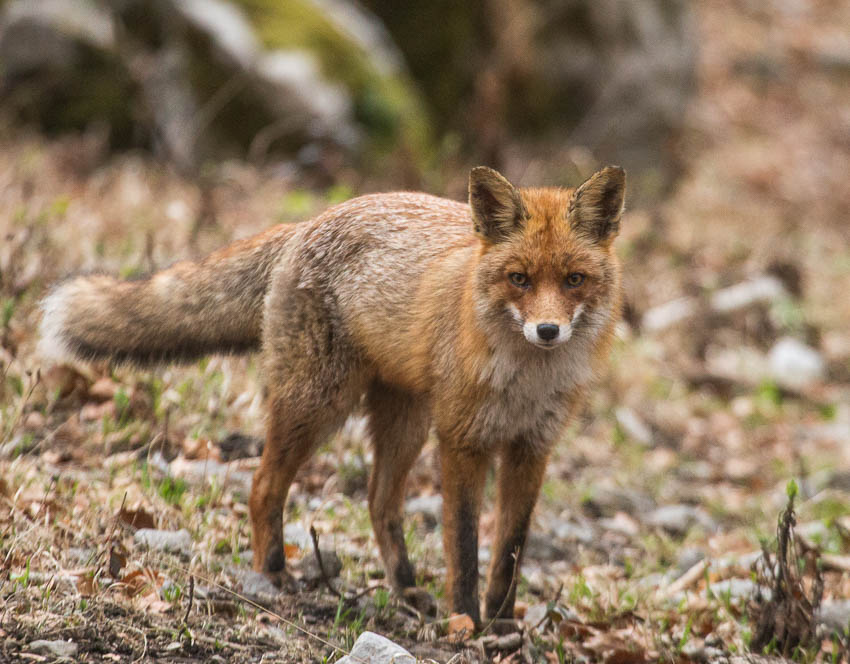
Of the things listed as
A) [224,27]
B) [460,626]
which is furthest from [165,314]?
[224,27]

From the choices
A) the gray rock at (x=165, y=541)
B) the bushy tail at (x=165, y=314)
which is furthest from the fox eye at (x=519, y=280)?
the gray rock at (x=165, y=541)

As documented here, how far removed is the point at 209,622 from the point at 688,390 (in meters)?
5.87

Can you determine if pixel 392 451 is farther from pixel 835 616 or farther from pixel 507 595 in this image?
pixel 835 616

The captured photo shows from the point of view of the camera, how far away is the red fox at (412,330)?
4.21m

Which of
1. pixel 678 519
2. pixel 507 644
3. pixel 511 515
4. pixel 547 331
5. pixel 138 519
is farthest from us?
pixel 678 519

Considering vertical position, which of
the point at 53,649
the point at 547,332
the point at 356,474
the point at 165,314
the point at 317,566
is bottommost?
the point at 356,474

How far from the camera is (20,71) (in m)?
9.90

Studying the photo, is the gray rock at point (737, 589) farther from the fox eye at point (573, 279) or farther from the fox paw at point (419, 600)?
the fox eye at point (573, 279)

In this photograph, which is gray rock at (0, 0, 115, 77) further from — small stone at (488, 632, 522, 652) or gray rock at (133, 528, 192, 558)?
small stone at (488, 632, 522, 652)

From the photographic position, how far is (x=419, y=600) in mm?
4652

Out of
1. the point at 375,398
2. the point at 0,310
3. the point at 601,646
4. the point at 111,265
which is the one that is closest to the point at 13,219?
the point at 111,265

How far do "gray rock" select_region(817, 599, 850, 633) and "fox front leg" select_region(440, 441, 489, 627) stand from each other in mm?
1730

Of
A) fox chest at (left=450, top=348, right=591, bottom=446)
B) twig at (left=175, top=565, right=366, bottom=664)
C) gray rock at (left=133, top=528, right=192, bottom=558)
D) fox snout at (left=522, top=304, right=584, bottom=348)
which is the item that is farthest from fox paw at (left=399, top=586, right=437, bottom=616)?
fox snout at (left=522, top=304, right=584, bottom=348)

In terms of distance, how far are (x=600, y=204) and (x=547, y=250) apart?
36 centimetres
